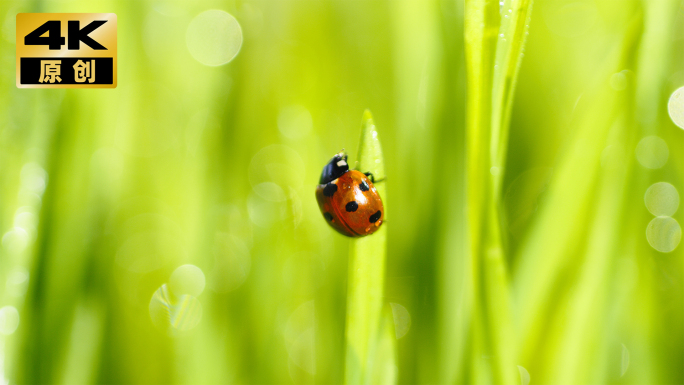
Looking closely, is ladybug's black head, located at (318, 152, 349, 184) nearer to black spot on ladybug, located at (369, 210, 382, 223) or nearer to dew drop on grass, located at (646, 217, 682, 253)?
black spot on ladybug, located at (369, 210, 382, 223)

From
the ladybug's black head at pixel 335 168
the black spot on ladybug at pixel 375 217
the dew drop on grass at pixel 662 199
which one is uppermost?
the ladybug's black head at pixel 335 168

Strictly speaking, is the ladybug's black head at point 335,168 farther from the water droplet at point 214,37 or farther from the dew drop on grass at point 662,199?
the dew drop on grass at point 662,199

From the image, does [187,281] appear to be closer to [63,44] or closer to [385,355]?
[385,355]

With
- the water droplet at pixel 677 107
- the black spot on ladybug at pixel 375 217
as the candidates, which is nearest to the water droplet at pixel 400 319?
the black spot on ladybug at pixel 375 217

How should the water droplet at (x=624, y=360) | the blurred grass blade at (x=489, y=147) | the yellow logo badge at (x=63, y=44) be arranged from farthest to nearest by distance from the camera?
the yellow logo badge at (x=63, y=44) → the water droplet at (x=624, y=360) → the blurred grass blade at (x=489, y=147)

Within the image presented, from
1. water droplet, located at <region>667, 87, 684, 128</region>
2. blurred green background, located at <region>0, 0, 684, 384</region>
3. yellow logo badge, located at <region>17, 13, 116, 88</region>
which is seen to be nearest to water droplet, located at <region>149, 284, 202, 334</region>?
blurred green background, located at <region>0, 0, 684, 384</region>

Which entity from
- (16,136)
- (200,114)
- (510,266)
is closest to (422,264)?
(510,266)

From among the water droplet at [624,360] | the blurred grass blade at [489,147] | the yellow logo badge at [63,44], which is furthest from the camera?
the yellow logo badge at [63,44]
